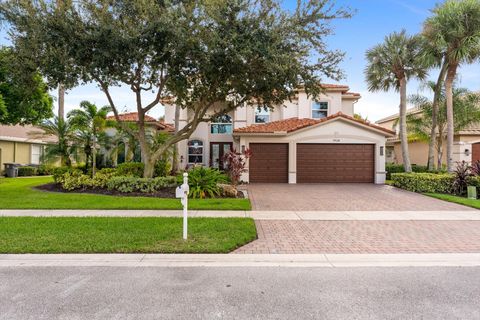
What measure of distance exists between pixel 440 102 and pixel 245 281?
2028 cm

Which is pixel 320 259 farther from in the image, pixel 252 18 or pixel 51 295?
pixel 252 18

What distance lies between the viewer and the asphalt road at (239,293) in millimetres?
3350

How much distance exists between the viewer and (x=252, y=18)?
9.81 meters

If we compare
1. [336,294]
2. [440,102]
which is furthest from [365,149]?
[336,294]

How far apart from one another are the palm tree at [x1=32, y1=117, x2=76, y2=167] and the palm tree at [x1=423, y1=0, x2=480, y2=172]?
764 inches

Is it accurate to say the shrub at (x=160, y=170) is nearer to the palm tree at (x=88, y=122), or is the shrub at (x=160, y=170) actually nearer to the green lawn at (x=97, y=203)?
the palm tree at (x=88, y=122)

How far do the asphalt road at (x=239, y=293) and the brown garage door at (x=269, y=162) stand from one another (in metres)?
13.4

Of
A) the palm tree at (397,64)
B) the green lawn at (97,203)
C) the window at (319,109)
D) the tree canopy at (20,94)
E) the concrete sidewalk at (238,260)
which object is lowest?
the concrete sidewalk at (238,260)

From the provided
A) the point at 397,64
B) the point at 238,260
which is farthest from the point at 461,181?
the point at 238,260

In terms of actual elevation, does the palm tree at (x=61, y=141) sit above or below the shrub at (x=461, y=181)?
above

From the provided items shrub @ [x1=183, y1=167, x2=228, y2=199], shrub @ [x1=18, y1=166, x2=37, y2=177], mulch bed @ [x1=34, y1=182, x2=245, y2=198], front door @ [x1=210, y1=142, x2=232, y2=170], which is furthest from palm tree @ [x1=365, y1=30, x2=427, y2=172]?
shrub @ [x1=18, y1=166, x2=37, y2=177]

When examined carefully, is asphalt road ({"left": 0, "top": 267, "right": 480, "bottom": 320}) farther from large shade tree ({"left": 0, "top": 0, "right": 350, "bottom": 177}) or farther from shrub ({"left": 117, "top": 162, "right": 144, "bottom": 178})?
shrub ({"left": 117, "top": 162, "right": 144, "bottom": 178})

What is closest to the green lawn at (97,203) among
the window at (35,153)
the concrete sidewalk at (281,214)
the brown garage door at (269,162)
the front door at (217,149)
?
the concrete sidewalk at (281,214)

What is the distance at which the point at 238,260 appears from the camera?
5055mm
